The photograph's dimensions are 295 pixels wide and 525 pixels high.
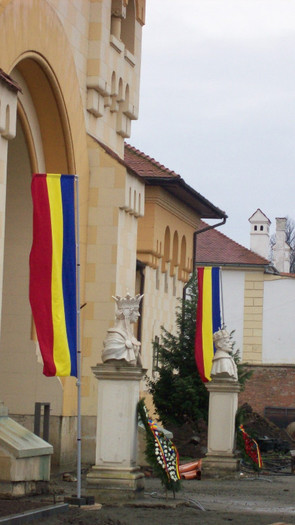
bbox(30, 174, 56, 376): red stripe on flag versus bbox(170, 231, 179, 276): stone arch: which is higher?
bbox(170, 231, 179, 276): stone arch

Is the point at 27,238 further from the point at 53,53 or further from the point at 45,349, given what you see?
the point at 45,349

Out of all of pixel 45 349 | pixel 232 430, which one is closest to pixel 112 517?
pixel 45 349

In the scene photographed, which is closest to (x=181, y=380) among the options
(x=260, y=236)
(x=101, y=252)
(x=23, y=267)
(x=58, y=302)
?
(x=101, y=252)

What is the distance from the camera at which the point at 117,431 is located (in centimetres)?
1509

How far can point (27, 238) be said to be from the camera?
21.1 m

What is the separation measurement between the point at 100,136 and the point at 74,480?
7806mm

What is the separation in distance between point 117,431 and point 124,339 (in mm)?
1187

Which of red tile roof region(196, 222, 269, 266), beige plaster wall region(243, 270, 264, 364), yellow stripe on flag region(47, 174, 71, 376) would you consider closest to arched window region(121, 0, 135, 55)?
yellow stripe on flag region(47, 174, 71, 376)

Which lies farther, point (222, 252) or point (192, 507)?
point (222, 252)

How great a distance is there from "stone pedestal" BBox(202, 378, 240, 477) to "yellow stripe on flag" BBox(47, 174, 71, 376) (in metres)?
8.20

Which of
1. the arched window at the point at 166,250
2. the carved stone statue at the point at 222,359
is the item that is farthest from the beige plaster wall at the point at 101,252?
the arched window at the point at 166,250

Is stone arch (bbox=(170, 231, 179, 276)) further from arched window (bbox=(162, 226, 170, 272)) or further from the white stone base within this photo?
the white stone base

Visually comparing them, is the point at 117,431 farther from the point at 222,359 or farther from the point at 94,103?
the point at 94,103

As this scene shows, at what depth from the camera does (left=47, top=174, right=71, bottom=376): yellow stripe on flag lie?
13617 mm
